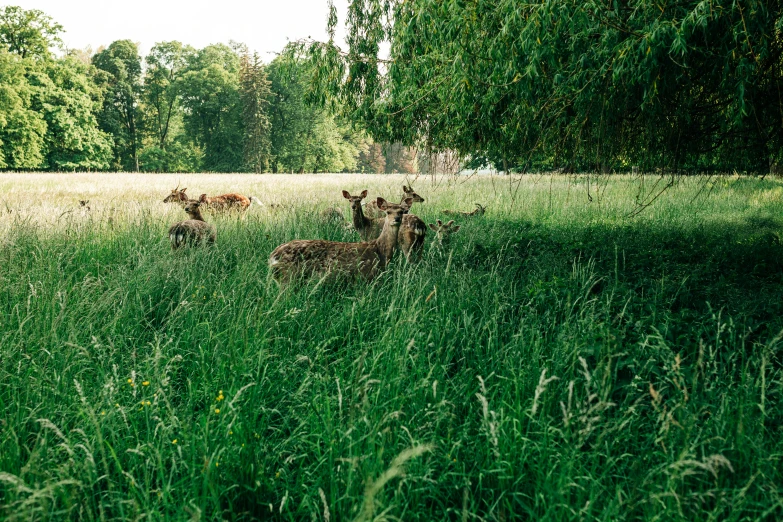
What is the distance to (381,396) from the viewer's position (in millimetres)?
2771

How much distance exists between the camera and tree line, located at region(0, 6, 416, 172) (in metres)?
42.3

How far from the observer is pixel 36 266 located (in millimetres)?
4953

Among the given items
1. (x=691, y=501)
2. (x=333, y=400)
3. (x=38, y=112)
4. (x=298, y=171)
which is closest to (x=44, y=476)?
(x=333, y=400)

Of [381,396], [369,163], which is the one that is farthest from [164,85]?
[381,396]

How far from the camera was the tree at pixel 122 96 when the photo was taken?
53.0 meters

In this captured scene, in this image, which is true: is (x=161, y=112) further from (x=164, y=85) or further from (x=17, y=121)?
(x=17, y=121)

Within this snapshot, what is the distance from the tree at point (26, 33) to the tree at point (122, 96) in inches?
335

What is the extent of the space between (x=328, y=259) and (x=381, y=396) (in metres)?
2.67

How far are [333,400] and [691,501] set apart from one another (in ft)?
5.63

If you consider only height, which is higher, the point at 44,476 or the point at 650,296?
the point at 650,296

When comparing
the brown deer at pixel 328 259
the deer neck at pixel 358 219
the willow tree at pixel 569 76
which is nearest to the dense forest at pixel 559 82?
the willow tree at pixel 569 76

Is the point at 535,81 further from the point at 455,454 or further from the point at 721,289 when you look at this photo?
the point at 455,454

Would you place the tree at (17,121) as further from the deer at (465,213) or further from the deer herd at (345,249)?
the deer herd at (345,249)

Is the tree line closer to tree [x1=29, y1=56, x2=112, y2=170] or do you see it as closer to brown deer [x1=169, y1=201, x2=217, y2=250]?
tree [x1=29, y1=56, x2=112, y2=170]
